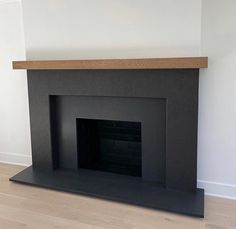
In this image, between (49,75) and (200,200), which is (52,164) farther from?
(200,200)

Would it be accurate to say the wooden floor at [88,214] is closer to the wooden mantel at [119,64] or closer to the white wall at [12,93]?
the white wall at [12,93]

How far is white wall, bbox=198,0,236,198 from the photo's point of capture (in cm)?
219

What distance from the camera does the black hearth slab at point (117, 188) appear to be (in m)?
2.19

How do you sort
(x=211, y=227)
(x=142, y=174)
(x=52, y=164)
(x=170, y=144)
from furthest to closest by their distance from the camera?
(x=52, y=164), (x=142, y=174), (x=170, y=144), (x=211, y=227)

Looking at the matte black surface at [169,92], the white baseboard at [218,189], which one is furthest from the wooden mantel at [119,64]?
the white baseboard at [218,189]

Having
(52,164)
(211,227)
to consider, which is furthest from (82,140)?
(211,227)

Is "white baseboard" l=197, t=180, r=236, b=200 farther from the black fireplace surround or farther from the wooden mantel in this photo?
the wooden mantel

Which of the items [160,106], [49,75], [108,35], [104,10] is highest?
[104,10]

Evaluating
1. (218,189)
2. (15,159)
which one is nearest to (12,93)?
(15,159)

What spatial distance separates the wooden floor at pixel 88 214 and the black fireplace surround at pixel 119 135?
0.24 feet

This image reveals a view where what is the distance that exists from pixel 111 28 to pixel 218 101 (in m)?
1.15

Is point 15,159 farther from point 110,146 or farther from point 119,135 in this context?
point 119,135

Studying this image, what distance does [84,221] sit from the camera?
6.80ft

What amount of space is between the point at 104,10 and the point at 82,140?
4.40 feet
